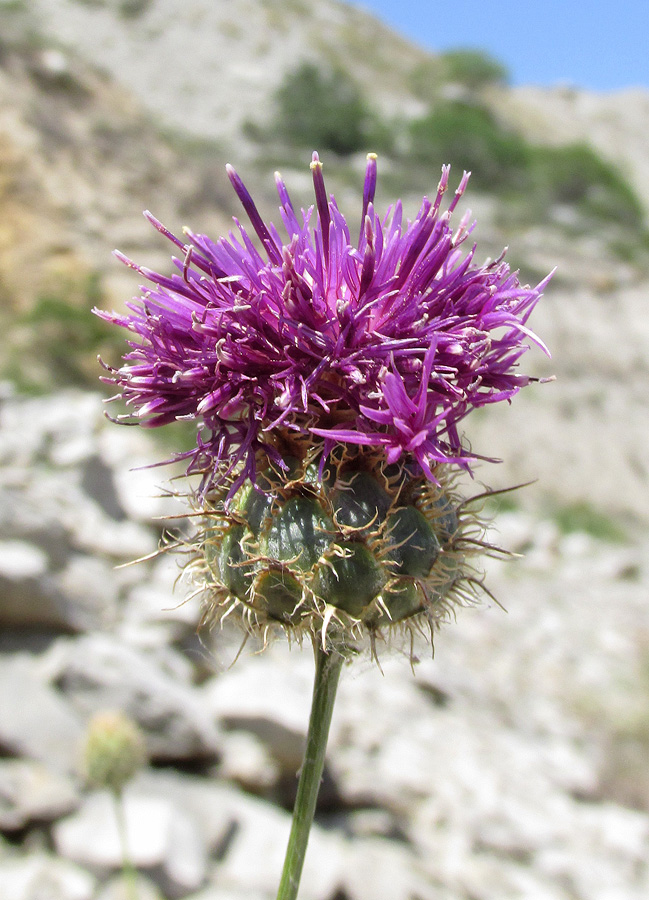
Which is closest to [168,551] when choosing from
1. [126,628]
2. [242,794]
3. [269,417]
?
[269,417]

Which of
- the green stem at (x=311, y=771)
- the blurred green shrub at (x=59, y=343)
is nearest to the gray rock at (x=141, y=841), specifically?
the green stem at (x=311, y=771)

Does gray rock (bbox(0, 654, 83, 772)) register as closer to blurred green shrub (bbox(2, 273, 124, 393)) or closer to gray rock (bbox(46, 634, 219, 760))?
gray rock (bbox(46, 634, 219, 760))

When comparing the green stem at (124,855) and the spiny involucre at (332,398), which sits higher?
the spiny involucre at (332,398)

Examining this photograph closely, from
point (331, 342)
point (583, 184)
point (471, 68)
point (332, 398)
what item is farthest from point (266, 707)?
point (471, 68)

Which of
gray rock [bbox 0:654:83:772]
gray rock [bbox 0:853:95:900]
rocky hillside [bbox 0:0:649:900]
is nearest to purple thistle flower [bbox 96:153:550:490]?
rocky hillside [bbox 0:0:649:900]

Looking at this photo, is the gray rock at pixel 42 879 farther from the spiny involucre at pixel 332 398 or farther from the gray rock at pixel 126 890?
the spiny involucre at pixel 332 398

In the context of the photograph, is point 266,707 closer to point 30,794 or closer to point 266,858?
point 266,858
